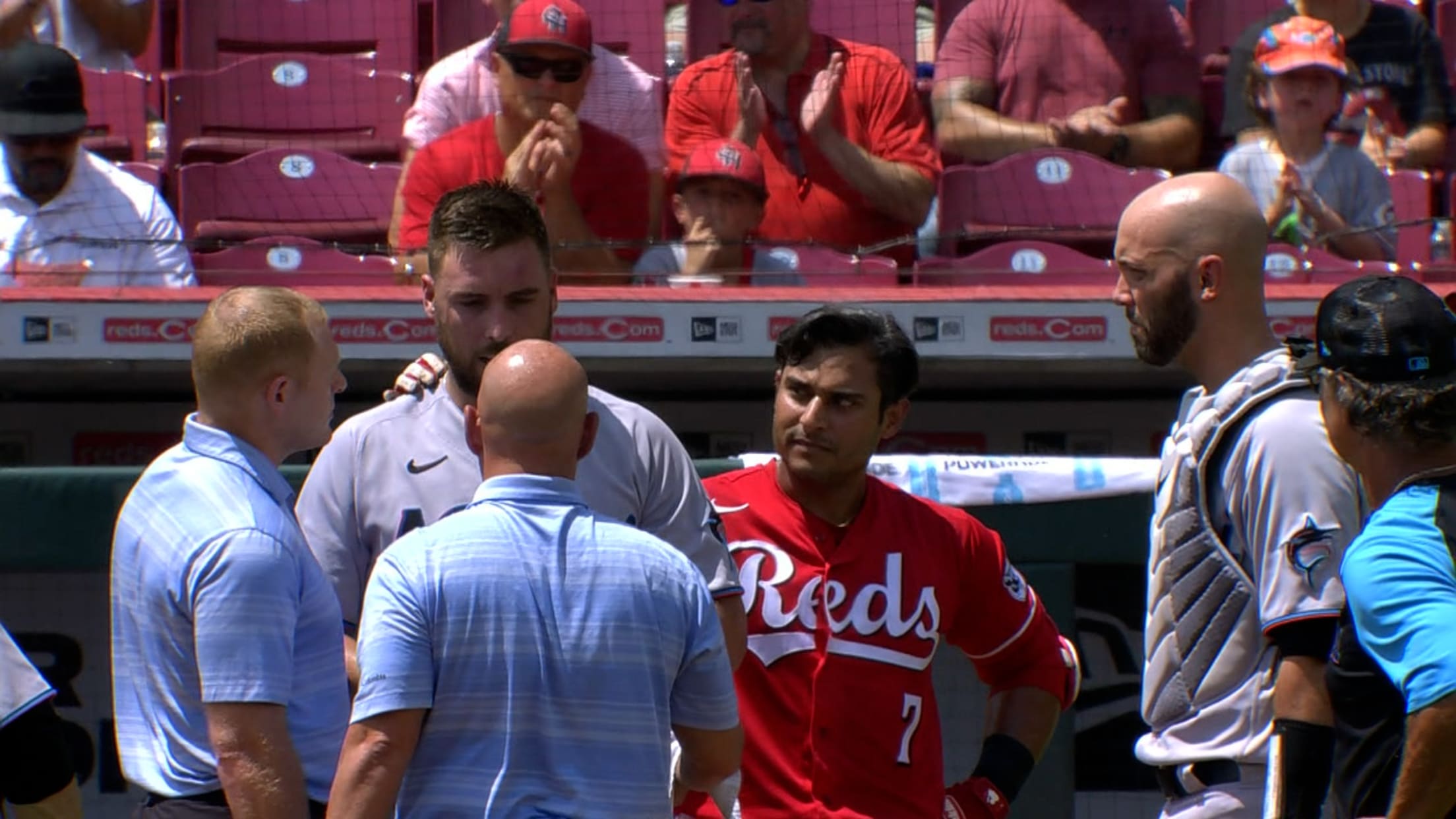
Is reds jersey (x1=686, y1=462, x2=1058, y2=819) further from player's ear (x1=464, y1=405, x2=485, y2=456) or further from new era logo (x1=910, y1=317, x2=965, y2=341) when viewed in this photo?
new era logo (x1=910, y1=317, x2=965, y2=341)

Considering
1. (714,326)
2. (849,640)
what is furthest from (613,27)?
(849,640)

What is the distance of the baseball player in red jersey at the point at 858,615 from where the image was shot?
10.1ft

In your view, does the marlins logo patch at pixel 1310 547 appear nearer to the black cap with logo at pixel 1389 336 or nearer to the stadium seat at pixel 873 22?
the black cap with logo at pixel 1389 336

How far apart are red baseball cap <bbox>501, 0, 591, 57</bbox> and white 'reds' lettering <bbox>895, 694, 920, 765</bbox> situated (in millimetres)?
3105

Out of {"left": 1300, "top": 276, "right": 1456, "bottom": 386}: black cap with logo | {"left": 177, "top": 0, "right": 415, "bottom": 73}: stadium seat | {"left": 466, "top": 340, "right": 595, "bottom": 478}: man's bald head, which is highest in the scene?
{"left": 177, "top": 0, "right": 415, "bottom": 73}: stadium seat

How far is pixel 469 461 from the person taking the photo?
9.15 feet

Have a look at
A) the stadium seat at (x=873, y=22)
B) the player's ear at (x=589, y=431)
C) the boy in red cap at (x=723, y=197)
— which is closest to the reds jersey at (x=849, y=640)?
the player's ear at (x=589, y=431)

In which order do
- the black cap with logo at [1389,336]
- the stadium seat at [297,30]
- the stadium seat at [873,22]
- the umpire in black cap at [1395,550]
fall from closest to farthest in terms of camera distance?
the umpire in black cap at [1395,550] → the black cap with logo at [1389,336] → the stadium seat at [873,22] → the stadium seat at [297,30]

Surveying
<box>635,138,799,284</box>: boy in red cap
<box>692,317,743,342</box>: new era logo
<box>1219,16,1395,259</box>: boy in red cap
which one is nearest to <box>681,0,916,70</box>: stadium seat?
<box>635,138,799,284</box>: boy in red cap

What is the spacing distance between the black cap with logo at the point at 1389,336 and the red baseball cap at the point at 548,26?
3615mm

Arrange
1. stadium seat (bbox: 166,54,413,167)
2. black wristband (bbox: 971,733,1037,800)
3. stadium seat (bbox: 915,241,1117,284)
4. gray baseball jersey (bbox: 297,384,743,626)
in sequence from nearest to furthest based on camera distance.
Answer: gray baseball jersey (bbox: 297,384,743,626) → black wristband (bbox: 971,733,1037,800) → stadium seat (bbox: 915,241,1117,284) → stadium seat (bbox: 166,54,413,167)

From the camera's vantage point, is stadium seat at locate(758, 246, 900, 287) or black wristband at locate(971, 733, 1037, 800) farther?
stadium seat at locate(758, 246, 900, 287)

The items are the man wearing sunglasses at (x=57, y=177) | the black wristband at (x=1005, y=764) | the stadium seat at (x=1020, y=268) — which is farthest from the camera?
the man wearing sunglasses at (x=57, y=177)

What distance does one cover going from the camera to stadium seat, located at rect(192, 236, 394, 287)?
17.4 ft
